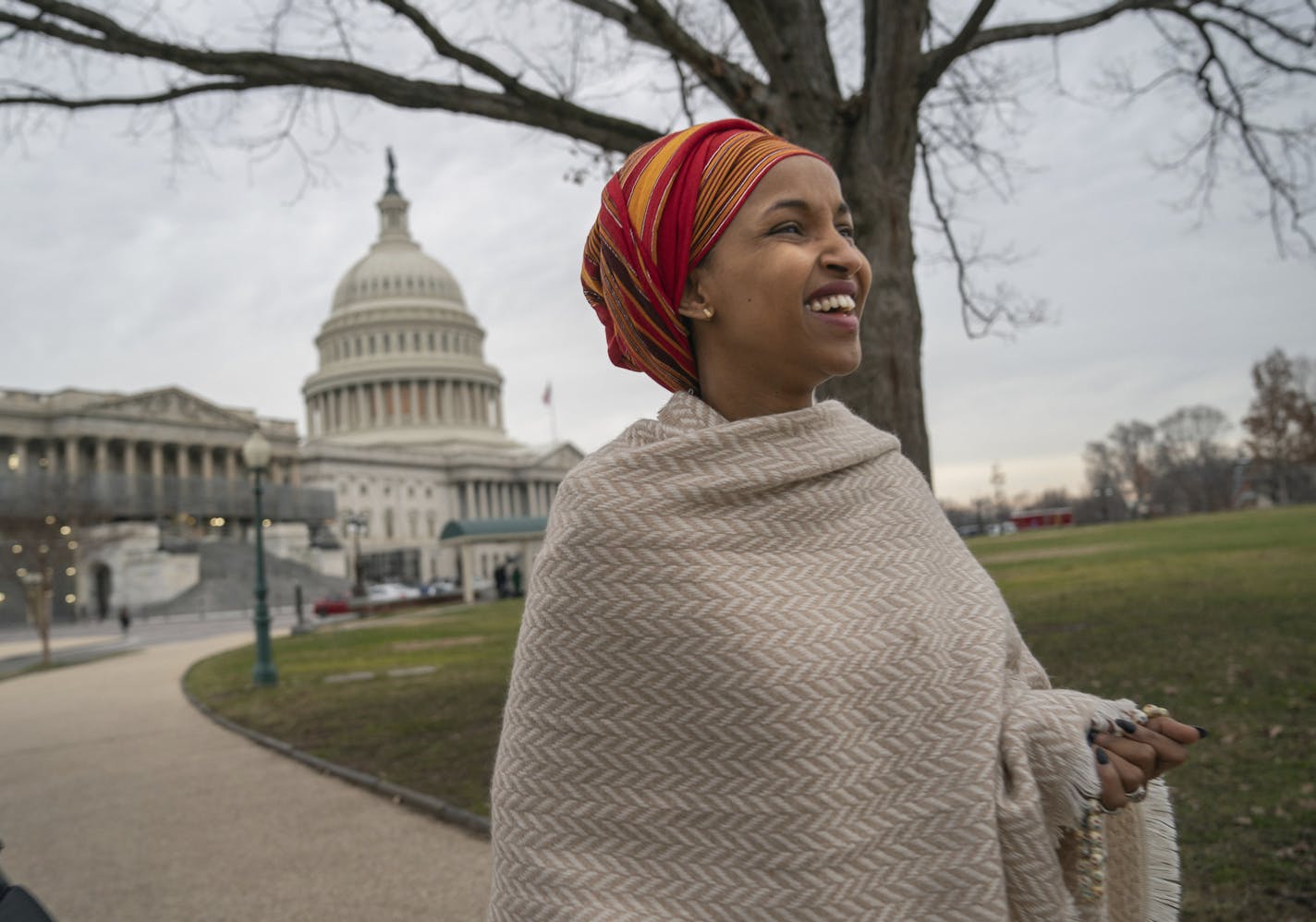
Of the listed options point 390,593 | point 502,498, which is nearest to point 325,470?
point 502,498

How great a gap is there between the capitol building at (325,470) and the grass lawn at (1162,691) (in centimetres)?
2162

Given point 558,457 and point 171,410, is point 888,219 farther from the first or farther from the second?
point 558,457

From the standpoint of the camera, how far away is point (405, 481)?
92.9 meters

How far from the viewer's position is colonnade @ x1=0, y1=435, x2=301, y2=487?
210 ft

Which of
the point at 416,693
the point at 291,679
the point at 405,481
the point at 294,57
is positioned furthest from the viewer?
the point at 405,481

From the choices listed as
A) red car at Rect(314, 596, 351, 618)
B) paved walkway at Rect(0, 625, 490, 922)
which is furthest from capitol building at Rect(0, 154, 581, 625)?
paved walkway at Rect(0, 625, 490, 922)

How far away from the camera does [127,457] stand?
224 feet

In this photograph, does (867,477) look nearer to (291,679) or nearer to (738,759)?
(738,759)

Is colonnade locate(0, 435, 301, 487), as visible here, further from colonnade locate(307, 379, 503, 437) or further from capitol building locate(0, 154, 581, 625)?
colonnade locate(307, 379, 503, 437)

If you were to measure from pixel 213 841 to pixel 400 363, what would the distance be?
92877 millimetres

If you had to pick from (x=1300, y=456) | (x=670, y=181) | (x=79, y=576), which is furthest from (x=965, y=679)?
(x=1300, y=456)

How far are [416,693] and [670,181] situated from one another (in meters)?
11.9

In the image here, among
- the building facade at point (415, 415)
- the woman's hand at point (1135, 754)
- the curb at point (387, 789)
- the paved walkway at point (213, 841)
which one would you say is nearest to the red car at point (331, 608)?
the paved walkway at point (213, 841)

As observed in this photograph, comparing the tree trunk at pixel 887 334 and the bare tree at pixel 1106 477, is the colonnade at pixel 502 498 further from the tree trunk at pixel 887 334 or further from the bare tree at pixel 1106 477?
the tree trunk at pixel 887 334
